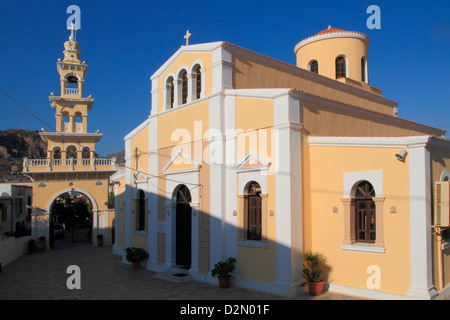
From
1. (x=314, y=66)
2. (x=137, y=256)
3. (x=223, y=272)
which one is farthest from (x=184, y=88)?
(x=314, y=66)

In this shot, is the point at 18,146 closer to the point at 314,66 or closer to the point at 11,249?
the point at 11,249

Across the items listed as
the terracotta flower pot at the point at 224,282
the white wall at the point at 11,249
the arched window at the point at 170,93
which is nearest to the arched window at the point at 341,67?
the arched window at the point at 170,93

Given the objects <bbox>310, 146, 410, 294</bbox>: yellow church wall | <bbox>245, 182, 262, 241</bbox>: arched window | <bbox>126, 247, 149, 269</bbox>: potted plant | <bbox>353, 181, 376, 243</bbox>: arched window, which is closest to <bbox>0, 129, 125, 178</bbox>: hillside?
<bbox>126, 247, 149, 269</bbox>: potted plant

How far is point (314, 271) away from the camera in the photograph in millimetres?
9836

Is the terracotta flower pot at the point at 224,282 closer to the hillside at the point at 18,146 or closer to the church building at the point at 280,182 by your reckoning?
the church building at the point at 280,182

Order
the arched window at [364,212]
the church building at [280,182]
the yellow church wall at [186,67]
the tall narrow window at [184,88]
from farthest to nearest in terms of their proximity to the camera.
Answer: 1. the tall narrow window at [184,88]
2. the yellow church wall at [186,67]
3. the arched window at [364,212]
4. the church building at [280,182]

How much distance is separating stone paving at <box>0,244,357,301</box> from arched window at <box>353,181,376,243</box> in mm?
1619

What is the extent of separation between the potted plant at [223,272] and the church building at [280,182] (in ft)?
1.25

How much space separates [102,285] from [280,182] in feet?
22.5

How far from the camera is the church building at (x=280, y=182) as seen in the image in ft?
29.5

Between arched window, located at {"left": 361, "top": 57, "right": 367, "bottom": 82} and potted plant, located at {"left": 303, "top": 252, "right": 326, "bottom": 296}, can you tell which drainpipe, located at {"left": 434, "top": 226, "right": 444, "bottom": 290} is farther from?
arched window, located at {"left": 361, "top": 57, "right": 367, "bottom": 82}

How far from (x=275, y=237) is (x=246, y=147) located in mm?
2830

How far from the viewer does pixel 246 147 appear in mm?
11461
